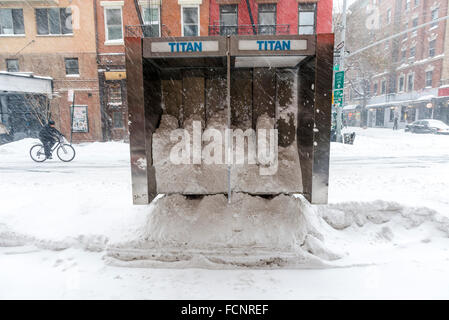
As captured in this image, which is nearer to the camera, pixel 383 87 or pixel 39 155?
pixel 39 155

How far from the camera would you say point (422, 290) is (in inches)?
108

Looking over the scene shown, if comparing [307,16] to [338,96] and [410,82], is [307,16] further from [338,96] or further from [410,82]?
[410,82]

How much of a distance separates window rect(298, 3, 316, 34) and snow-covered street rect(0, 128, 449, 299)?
1399 cm

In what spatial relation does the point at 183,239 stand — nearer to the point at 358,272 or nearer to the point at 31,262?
the point at 31,262

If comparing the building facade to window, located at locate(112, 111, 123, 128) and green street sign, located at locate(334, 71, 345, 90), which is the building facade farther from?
green street sign, located at locate(334, 71, 345, 90)

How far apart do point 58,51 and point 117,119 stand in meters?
5.65

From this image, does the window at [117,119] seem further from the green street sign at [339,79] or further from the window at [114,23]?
the green street sign at [339,79]

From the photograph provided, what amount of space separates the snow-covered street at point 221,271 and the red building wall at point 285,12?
45.9 feet

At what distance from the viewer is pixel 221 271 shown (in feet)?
10.1

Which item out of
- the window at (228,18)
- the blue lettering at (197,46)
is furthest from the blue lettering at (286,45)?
the window at (228,18)

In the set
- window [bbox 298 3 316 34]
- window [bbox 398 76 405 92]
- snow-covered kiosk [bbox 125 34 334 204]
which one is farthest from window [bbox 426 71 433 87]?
snow-covered kiosk [bbox 125 34 334 204]

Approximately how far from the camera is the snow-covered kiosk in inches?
127

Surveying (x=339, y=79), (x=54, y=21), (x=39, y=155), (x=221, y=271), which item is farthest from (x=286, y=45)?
(x=54, y=21)

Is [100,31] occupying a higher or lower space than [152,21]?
lower
